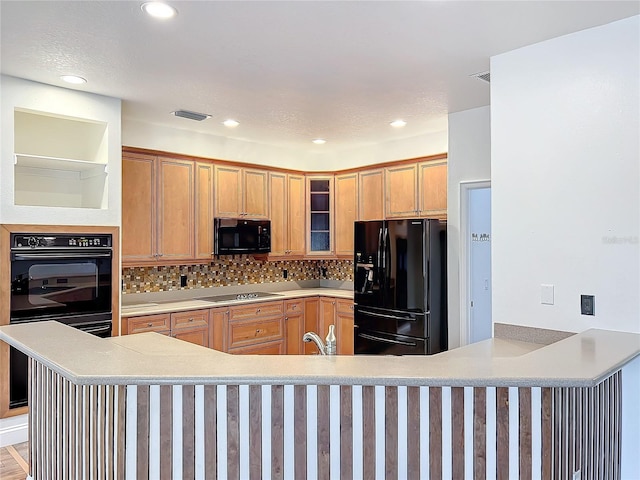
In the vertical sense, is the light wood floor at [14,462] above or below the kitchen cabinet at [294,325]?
below

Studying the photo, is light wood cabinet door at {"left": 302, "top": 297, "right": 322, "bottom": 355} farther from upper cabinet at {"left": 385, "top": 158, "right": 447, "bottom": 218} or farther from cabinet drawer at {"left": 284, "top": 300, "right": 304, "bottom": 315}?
upper cabinet at {"left": 385, "top": 158, "right": 447, "bottom": 218}

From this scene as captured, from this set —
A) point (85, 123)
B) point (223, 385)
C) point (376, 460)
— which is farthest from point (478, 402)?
point (85, 123)

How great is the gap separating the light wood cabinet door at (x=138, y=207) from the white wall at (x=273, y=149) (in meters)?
0.22

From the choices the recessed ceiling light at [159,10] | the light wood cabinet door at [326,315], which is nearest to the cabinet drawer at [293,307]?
the light wood cabinet door at [326,315]

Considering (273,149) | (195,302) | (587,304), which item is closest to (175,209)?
(195,302)

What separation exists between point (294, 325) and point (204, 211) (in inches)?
66.1

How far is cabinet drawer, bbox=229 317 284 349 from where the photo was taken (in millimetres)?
4973

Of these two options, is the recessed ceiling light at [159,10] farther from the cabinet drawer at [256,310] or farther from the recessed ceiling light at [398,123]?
the cabinet drawer at [256,310]

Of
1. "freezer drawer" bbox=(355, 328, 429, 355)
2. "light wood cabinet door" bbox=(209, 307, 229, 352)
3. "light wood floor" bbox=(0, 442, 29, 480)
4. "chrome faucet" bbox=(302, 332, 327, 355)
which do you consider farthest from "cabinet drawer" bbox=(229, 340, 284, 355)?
"chrome faucet" bbox=(302, 332, 327, 355)

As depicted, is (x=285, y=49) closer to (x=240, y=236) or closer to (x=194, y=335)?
(x=240, y=236)

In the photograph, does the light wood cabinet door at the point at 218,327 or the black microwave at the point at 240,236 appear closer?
the light wood cabinet door at the point at 218,327

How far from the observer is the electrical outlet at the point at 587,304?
2.52m

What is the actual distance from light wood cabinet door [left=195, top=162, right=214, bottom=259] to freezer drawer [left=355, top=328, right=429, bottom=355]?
71.4 inches

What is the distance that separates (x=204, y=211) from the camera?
5000mm
